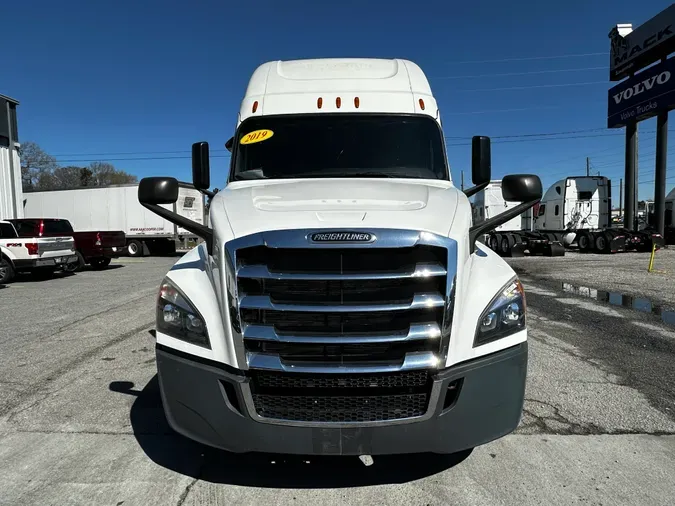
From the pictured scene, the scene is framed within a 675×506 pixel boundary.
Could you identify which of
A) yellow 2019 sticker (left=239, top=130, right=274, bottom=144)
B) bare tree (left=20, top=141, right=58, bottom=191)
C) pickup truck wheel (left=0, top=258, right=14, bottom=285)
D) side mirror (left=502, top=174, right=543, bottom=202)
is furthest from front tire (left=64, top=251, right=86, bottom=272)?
bare tree (left=20, top=141, right=58, bottom=191)

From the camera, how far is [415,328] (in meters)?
2.45

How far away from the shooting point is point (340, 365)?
7.99 ft

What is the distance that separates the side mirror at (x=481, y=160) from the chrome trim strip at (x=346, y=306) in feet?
7.14

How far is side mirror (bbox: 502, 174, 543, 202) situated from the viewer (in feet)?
10.5

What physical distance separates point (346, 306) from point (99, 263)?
59.2ft

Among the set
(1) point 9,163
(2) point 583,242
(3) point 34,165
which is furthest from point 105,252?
(3) point 34,165

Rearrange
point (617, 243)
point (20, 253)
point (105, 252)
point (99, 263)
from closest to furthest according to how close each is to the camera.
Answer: point (20, 253), point (105, 252), point (99, 263), point (617, 243)

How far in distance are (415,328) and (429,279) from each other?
27 cm

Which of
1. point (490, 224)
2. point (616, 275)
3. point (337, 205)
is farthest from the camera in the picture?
point (616, 275)

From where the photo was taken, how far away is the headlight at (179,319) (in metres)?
2.55

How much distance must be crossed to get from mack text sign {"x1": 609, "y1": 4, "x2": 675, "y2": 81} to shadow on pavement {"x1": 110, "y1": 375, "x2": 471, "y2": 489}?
2619 centimetres

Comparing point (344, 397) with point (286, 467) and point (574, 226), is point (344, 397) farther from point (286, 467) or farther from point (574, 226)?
point (574, 226)

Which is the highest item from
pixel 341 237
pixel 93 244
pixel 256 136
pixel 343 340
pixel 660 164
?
pixel 660 164

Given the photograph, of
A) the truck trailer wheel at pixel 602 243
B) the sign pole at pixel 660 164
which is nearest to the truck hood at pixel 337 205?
the truck trailer wheel at pixel 602 243
